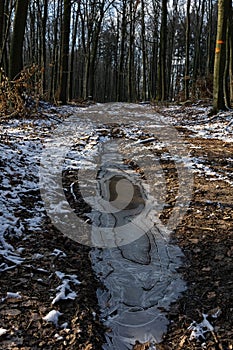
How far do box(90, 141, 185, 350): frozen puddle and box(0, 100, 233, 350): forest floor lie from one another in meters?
0.09

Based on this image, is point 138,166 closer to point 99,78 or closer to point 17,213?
point 17,213

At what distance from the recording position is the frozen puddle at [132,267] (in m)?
2.91

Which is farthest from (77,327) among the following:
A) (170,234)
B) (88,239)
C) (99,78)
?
(99,78)

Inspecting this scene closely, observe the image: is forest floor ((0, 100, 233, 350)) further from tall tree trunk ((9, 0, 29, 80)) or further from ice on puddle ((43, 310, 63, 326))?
tall tree trunk ((9, 0, 29, 80))

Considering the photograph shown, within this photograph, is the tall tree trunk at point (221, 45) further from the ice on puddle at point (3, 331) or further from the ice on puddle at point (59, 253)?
the ice on puddle at point (3, 331)

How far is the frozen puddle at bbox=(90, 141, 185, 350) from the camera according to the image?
115 inches

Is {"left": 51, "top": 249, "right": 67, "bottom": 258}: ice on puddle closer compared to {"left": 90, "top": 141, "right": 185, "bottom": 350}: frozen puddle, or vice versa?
{"left": 90, "top": 141, "right": 185, "bottom": 350}: frozen puddle

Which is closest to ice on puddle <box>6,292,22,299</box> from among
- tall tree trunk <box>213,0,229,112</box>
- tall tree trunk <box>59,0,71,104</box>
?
tall tree trunk <box>213,0,229,112</box>

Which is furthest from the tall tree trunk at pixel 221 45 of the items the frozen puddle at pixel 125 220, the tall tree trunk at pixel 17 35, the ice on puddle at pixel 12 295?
the ice on puddle at pixel 12 295

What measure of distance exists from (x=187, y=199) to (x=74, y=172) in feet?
7.09

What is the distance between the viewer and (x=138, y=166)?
22.1 ft

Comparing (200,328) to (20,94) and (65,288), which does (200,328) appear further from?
(20,94)

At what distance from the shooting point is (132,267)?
375 centimetres

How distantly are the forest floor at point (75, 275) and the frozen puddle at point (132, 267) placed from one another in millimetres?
94
